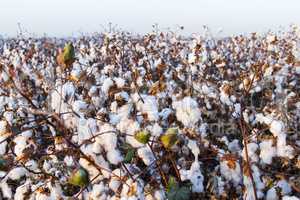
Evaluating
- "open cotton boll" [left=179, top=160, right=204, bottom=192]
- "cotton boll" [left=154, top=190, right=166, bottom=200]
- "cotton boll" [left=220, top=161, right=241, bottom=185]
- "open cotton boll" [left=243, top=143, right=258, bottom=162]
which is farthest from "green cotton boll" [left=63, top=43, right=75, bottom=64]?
"open cotton boll" [left=243, top=143, right=258, bottom=162]

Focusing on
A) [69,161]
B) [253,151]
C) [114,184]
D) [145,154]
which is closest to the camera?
[114,184]

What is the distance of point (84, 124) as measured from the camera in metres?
2.60

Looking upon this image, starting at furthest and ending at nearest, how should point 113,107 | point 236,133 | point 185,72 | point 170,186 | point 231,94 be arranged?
point 185,72 → point 231,94 → point 236,133 → point 113,107 → point 170,186

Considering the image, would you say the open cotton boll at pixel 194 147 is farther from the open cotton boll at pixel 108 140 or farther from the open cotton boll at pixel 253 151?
the open cotton boll at pixel 108 140

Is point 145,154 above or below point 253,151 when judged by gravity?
above

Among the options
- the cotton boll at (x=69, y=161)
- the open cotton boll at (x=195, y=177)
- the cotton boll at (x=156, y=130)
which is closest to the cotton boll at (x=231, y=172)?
the open cotton boll at (x=195, y=177)

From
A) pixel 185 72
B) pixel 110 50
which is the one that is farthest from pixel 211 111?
pixel 110 50

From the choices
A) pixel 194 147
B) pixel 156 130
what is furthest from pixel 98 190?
pixel 194 147

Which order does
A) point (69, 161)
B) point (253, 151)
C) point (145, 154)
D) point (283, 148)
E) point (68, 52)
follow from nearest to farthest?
point (68, 52) → point (145, 154) → point (283, 148) → point (253, 151) → point (69, 161)

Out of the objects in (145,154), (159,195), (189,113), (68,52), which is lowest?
(159,195)

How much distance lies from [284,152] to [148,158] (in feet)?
2.27

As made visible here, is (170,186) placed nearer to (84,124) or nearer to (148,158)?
(148,158)

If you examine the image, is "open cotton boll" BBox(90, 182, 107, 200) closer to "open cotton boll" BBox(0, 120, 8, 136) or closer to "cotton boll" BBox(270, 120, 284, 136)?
"open cotton boll" BBox(0, 120, 8, 136)

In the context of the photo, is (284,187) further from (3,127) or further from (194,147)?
(3,127)
